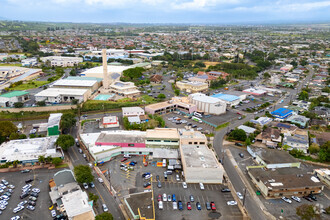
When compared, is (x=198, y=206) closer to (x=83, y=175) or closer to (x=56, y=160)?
(x=83, y=175)

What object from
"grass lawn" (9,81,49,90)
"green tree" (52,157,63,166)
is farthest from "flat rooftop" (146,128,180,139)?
"grass lawn" (9,81,49,90)

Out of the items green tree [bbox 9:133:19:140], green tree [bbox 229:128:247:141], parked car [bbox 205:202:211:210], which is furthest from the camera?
green tree [bbox 229:128:247:141]

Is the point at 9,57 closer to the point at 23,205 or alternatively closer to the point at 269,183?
the point at 23,205

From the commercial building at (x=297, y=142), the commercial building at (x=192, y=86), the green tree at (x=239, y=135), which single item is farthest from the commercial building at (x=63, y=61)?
the commercial building at (x=297, y=142)

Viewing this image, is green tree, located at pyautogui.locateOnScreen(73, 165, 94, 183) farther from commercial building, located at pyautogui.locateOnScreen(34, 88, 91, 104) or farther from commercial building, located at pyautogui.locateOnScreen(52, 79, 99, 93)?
commercial building, located at pyautogui.locateOnScreen(52, 79, 99, 93)

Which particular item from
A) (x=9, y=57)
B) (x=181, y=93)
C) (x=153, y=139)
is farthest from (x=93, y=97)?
(x=9, y=57)

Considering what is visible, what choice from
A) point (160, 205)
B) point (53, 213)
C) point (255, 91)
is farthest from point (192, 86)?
point (53, 213)

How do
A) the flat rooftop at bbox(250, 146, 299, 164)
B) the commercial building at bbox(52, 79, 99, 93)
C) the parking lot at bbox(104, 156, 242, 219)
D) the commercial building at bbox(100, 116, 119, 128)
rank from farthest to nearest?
the commercial building at bbox(52, 79, 99, 93), the commercial building at bbox(100, 116, 119, 128), the flat rooftop at bbox(250, 146, 299, 164), the parking lot at bbox(104, 156, 242, 219)
